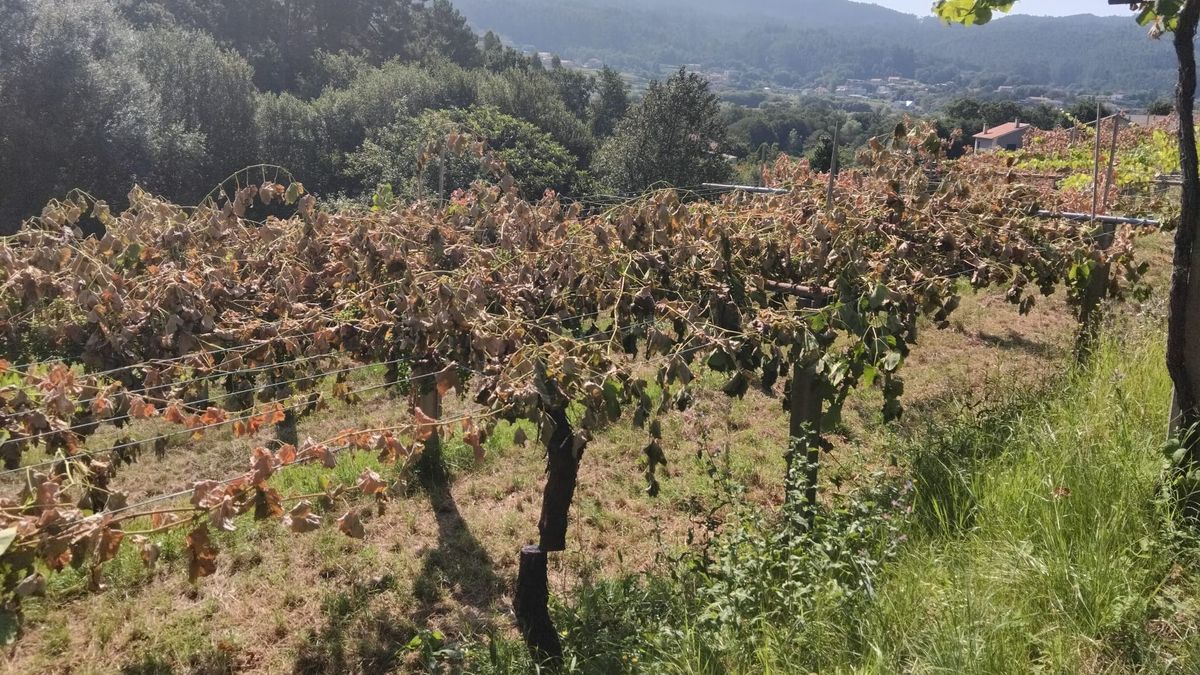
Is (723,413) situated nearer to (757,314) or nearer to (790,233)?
(790,233)

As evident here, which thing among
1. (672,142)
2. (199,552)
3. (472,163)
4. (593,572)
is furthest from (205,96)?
(199,552)

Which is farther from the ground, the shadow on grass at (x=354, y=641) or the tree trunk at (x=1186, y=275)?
the tree trunk at (x=1186, y=275)

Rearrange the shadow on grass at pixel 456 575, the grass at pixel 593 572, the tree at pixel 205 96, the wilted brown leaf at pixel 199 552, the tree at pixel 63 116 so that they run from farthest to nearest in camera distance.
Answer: the tree at pixel 205 96, the tree at pixel 63 116, the shadow on grass at pixel 456 575, the grass at pixel 593 572, the wilted brown leaf at pixel 199 552

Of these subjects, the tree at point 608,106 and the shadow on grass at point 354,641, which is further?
the tree at point 608,106

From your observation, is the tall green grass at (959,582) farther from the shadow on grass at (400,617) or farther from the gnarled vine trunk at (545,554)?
the shadow on grass at (400,617)

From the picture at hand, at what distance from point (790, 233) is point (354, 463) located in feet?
9.60

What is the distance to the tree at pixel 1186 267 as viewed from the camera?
280 cm

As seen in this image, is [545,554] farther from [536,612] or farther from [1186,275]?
[1186,275]

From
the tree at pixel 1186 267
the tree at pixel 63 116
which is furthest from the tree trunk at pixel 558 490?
the tree at pixel 63 116

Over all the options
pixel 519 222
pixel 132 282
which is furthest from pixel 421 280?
pixel 132 282

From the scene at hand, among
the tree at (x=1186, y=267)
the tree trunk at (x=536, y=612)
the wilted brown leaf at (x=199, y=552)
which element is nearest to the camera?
the wilted brown leaf at (x=199, y=552)

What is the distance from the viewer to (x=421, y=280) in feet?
11.3

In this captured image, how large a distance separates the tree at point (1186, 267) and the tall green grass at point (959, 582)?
7.7 inches

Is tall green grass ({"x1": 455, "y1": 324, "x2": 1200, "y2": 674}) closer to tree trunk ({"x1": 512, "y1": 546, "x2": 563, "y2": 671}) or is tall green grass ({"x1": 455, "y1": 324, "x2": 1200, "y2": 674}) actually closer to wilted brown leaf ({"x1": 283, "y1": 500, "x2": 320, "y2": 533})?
tree trunk ({"x1": 512, "y1": 546, "x2": 563, "y2": 671})
